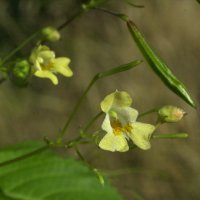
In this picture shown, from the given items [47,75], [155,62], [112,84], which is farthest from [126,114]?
[112,84]

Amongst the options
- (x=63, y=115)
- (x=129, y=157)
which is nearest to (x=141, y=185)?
(x=129, y=157)

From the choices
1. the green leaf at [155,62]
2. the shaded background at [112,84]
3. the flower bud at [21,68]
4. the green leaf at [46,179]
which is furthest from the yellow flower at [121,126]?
the shaded background at [112,84]

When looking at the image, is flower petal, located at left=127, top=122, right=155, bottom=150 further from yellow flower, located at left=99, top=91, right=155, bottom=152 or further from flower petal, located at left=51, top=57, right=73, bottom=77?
A: flower petal, located at left=51, top=57, right=73, bottom=77

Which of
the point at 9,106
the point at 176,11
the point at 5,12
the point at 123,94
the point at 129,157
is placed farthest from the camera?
the point at 176,11

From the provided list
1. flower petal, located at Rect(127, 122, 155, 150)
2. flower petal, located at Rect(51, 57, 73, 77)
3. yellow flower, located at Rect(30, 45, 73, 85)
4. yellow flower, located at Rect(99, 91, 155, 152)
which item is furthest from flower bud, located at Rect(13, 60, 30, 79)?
flower petal, located at Rect(127, 122, 155, 150)

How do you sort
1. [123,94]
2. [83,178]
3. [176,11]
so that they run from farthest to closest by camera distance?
[176,11] → [83,178] → [123,94]

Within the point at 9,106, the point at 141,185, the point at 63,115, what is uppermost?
the point at 9,106

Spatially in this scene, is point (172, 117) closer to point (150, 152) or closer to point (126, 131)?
point (126, 131)

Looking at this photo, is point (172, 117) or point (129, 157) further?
point (129, 157)
